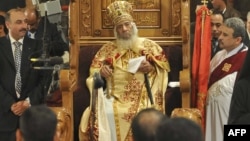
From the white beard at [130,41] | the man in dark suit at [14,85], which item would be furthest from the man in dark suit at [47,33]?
the white beard at [130,41]

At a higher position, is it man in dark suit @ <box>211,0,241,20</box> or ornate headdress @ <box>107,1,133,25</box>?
ornate headdress @ <box>107,1,133,25</box>

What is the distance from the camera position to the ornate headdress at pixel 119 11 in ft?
23.3

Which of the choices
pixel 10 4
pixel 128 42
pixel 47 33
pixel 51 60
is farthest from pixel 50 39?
pixel 10 4

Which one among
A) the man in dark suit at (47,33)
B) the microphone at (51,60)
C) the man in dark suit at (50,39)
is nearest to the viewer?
the microphone at (51,60)

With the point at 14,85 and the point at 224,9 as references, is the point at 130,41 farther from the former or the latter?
the point at 224,9

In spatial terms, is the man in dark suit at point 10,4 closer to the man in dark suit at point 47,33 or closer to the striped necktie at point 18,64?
the man in dark suit at point 47,33

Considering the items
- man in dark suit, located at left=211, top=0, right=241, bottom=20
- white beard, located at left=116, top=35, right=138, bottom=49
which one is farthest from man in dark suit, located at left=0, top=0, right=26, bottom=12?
man in dark suit, located at left=211, top=0, right=241, bottom=20

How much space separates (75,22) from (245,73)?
10.6 feet

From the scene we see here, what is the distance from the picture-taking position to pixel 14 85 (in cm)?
725

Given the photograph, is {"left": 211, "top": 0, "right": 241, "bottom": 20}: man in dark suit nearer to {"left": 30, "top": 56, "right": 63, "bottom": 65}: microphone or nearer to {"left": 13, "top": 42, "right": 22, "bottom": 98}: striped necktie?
{"left": 30, "top": 56, "right": 63, "bottom": 65}: microphone

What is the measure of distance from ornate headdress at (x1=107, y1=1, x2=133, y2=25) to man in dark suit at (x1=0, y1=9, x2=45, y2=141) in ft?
2.84

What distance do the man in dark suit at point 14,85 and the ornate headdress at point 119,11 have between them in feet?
2.84

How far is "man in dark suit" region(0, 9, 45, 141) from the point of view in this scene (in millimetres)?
7191

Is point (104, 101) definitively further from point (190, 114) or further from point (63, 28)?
point (63, 28)
